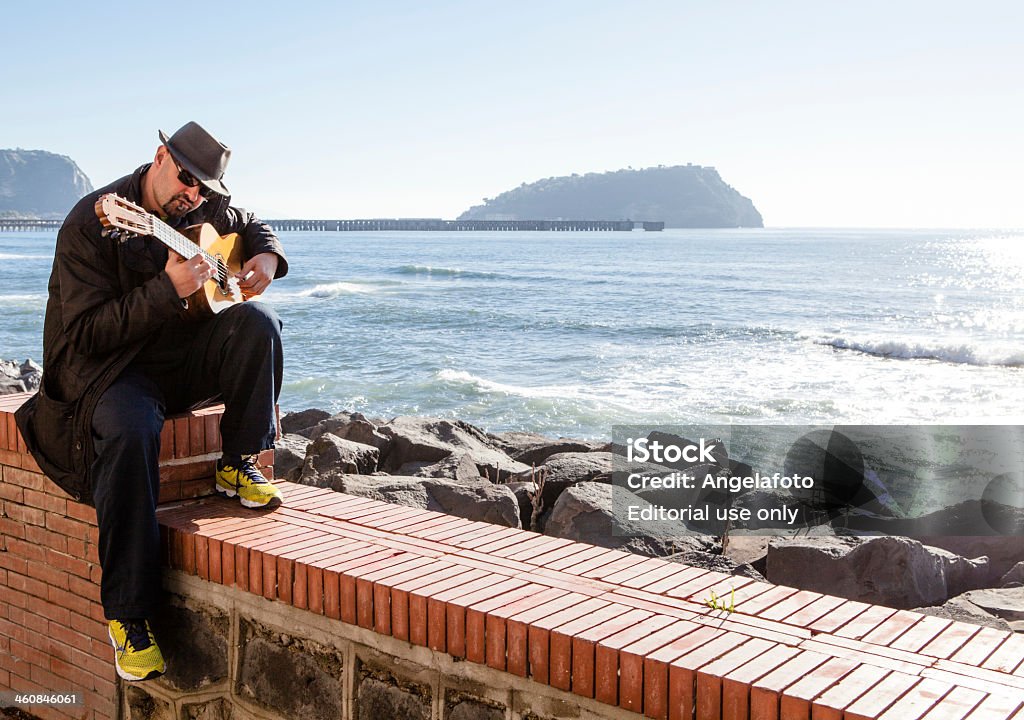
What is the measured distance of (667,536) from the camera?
7.04 metres

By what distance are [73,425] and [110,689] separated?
0.95 metres

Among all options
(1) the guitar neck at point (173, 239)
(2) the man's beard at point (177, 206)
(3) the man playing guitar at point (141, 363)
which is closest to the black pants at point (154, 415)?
(3) the man playing guitar at point (141, 363)

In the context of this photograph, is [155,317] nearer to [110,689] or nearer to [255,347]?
[255,347]

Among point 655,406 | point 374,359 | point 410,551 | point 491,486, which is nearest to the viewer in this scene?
point 410,551

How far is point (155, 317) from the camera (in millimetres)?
3277

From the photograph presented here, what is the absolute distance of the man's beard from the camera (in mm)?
3598

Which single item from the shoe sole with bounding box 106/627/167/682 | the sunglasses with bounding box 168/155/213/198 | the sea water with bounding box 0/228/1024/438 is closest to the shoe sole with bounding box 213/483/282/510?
the shoe sole with bounding box 106/627/167/682

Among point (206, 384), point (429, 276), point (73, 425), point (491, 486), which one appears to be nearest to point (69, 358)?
point (73, 425)

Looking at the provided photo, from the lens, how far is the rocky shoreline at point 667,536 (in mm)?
5664

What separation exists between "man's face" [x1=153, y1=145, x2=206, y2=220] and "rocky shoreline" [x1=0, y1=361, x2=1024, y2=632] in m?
2.96

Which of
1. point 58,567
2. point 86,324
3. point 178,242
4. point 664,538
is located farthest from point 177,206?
point 664,538

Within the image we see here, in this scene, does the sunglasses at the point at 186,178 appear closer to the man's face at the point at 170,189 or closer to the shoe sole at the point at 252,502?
the man's face at the point at 170,189

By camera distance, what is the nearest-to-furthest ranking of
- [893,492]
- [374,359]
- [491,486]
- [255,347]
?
[255,347]
[491,486]
[893,492]
[374,359]

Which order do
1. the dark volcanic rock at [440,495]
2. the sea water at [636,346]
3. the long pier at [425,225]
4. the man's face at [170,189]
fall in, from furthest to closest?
the long pier at [425,225] < the sea water at [636,346] < the dark volcanic rock at [440,495] < the man's face at [170,189]
